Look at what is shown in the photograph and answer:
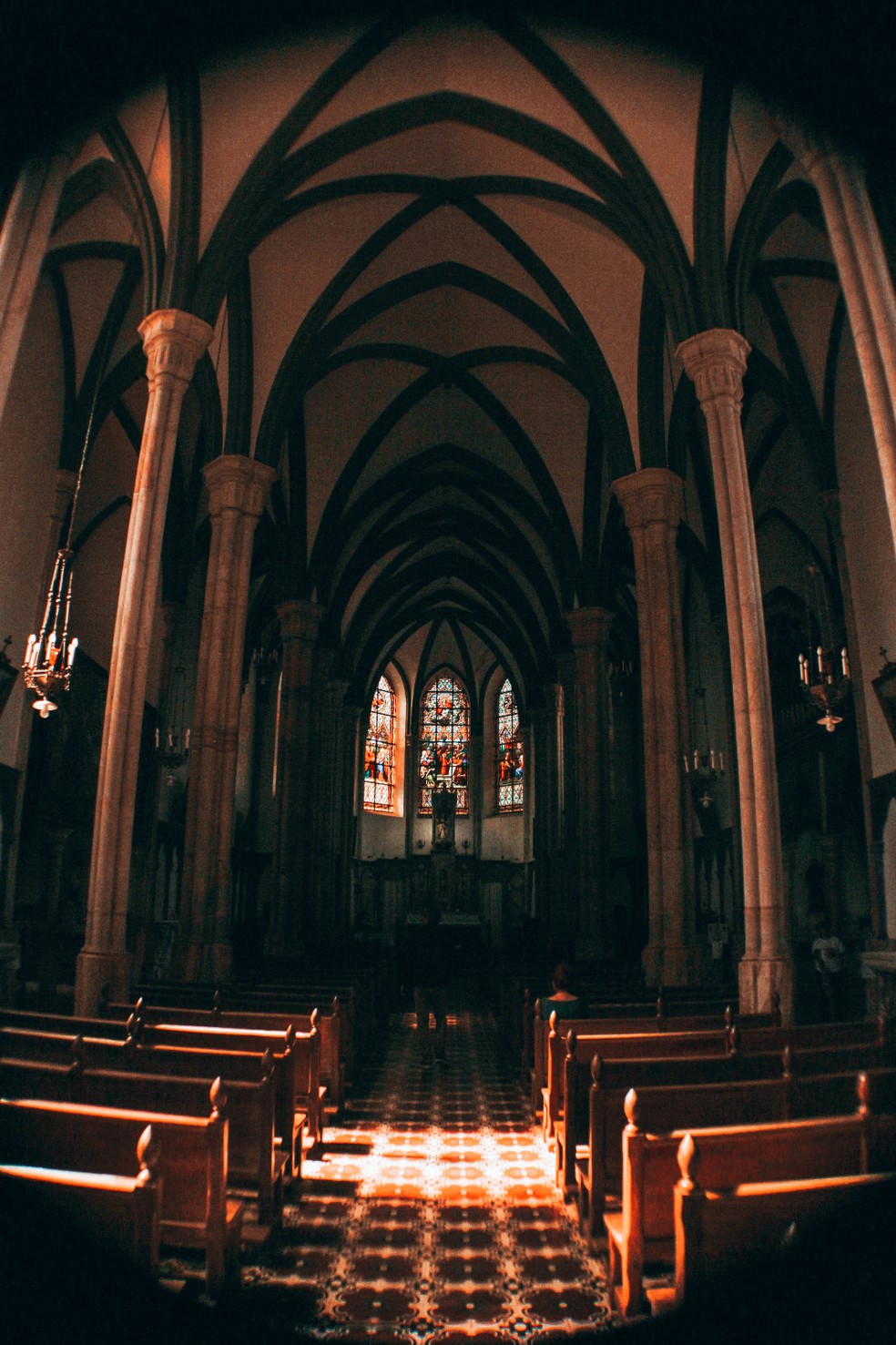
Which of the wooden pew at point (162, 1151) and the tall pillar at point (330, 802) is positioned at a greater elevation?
the tall pillar at point (330, 802)

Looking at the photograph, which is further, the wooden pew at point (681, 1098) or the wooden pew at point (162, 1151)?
the wooden pew at point (681, 1098)

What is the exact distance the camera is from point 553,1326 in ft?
11.6

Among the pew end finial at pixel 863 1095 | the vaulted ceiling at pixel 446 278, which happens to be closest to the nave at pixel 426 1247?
the pew end finial at pixel 863 1095

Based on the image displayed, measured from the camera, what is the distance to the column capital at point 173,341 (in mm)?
9430

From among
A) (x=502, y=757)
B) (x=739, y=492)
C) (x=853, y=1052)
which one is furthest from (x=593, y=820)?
(x=502, y=757)

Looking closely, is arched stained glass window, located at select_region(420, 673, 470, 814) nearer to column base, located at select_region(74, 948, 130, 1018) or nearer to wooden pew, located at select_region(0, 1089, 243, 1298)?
column base, located at select_region(74, 948, 130, 1018)

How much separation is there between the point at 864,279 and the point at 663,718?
6815 millimetres

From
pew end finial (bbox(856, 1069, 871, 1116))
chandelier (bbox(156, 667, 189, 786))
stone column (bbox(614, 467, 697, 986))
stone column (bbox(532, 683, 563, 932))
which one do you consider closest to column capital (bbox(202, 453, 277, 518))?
stone column (bbox(614, 467, 697, 986))

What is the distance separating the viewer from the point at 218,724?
1136 cm

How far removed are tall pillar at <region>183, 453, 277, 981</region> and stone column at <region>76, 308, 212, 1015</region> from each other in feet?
8.68

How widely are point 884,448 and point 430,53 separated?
8752mm

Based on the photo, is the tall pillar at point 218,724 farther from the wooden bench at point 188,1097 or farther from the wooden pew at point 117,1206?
the wooden pew at point 117,1206

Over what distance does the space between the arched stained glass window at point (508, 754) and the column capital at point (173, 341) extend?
79.7ft

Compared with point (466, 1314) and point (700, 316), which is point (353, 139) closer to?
point (700, 316)
